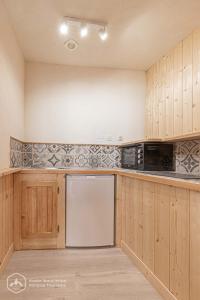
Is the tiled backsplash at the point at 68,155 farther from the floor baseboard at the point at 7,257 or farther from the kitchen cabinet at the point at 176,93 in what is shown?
the floor baseboard at the point at 7,257

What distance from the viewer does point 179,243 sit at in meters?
1.60

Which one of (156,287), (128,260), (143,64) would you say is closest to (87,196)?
(128,260)

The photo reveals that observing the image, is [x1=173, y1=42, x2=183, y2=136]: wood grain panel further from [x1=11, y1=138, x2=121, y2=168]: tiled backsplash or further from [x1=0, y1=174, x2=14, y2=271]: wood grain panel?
[x1=0, y1=174, x2=14, y2=271]: wood grain panel

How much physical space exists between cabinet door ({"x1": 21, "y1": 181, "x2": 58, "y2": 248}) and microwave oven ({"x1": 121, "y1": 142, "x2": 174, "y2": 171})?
1.01 m

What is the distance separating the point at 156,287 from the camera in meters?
1.91

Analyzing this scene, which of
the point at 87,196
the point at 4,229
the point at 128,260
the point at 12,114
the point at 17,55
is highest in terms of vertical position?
the point at 17,55

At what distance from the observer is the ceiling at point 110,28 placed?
2.06 meters

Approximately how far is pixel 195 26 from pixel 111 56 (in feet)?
3.53

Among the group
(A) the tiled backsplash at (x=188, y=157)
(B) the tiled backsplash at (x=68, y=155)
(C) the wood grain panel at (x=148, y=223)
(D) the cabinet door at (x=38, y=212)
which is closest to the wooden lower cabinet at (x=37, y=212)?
(D) the cabinet door at (x=38, y=212)

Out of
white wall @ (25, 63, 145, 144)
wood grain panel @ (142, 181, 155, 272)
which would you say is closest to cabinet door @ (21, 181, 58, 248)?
white wall @ (25, 63, 145, 144)

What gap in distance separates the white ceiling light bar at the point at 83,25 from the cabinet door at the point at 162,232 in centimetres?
162

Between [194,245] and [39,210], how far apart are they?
5.93 feet

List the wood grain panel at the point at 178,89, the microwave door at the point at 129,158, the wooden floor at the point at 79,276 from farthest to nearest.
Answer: the microwave door at the point at 129,158 < the wood grain panel at the point at 178,89 < the wooden floor at the point at 79,276

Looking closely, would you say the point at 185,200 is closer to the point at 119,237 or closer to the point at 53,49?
the point at 119,237
